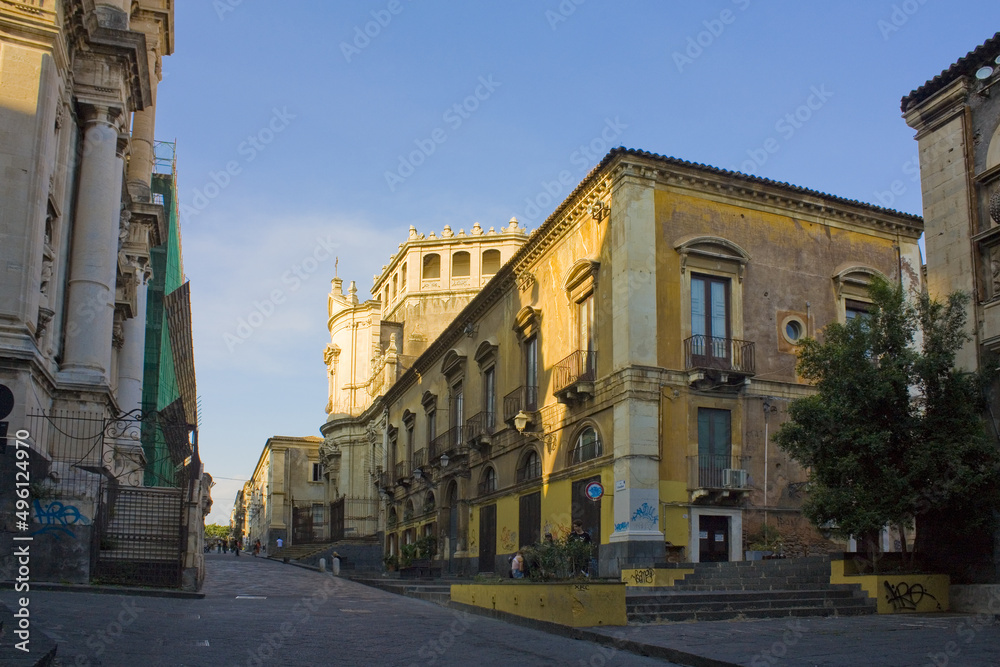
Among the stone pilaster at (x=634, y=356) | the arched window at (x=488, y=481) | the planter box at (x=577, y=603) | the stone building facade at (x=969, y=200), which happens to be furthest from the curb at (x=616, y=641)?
the arched window at (x=488, y=481)

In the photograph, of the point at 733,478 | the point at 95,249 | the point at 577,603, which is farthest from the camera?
the point at 733,478

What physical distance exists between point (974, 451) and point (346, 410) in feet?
175

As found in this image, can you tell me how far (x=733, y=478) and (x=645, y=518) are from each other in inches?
99.7

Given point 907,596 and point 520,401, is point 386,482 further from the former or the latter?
point 907,596

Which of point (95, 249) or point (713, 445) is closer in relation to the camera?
point (95, 249)

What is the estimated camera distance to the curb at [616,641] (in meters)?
10.3

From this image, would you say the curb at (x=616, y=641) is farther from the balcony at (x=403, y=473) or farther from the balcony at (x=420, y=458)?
the balcony at (x=403, y=473)

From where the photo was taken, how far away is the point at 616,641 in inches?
479

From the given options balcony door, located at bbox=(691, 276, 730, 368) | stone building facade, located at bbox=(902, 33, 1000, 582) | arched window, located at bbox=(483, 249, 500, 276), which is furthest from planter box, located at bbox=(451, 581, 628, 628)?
A: arched window, located at bbox=(483, 249, 500, 276)

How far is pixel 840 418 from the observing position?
1733cm

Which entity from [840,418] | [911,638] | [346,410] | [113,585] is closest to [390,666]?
[911,638]

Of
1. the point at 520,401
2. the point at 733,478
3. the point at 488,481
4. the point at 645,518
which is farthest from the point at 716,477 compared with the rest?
the point at 488,481

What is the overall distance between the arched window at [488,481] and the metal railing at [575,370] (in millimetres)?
6690

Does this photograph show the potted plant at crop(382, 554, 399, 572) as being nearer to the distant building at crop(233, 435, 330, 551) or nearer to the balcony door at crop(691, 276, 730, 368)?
the balcony door at crop(691, 276, 730, 368)
